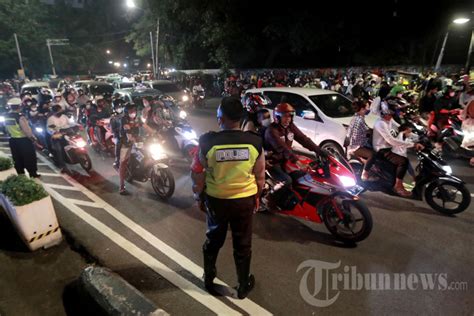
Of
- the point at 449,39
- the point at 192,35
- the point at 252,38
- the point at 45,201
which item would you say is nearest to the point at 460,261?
the point at 45,201

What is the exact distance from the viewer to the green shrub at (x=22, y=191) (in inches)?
171

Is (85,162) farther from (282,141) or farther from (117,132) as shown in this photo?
(282,141)

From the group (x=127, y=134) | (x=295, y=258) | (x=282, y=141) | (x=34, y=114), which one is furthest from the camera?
(x=34, y=114)

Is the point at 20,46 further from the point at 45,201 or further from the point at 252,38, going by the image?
the point at 45,201

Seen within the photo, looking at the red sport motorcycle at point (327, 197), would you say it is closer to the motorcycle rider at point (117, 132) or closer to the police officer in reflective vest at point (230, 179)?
the police officer in reflective vest at point (230, 179)

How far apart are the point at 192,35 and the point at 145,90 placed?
19.4 metres

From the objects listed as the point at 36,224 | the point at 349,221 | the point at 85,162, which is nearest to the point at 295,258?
the point at 349,221

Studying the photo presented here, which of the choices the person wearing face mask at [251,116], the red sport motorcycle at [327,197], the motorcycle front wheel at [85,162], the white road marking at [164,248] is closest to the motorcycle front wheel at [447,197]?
the red sport motorcycle at [327,197]

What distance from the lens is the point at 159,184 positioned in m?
6.27

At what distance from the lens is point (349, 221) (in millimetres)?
4438

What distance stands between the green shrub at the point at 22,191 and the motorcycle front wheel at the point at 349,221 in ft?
12.9

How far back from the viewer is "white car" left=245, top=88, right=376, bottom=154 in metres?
7.97

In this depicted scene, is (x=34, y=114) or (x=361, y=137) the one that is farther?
(x=34, y=114)

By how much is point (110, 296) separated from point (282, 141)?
9.54ft
